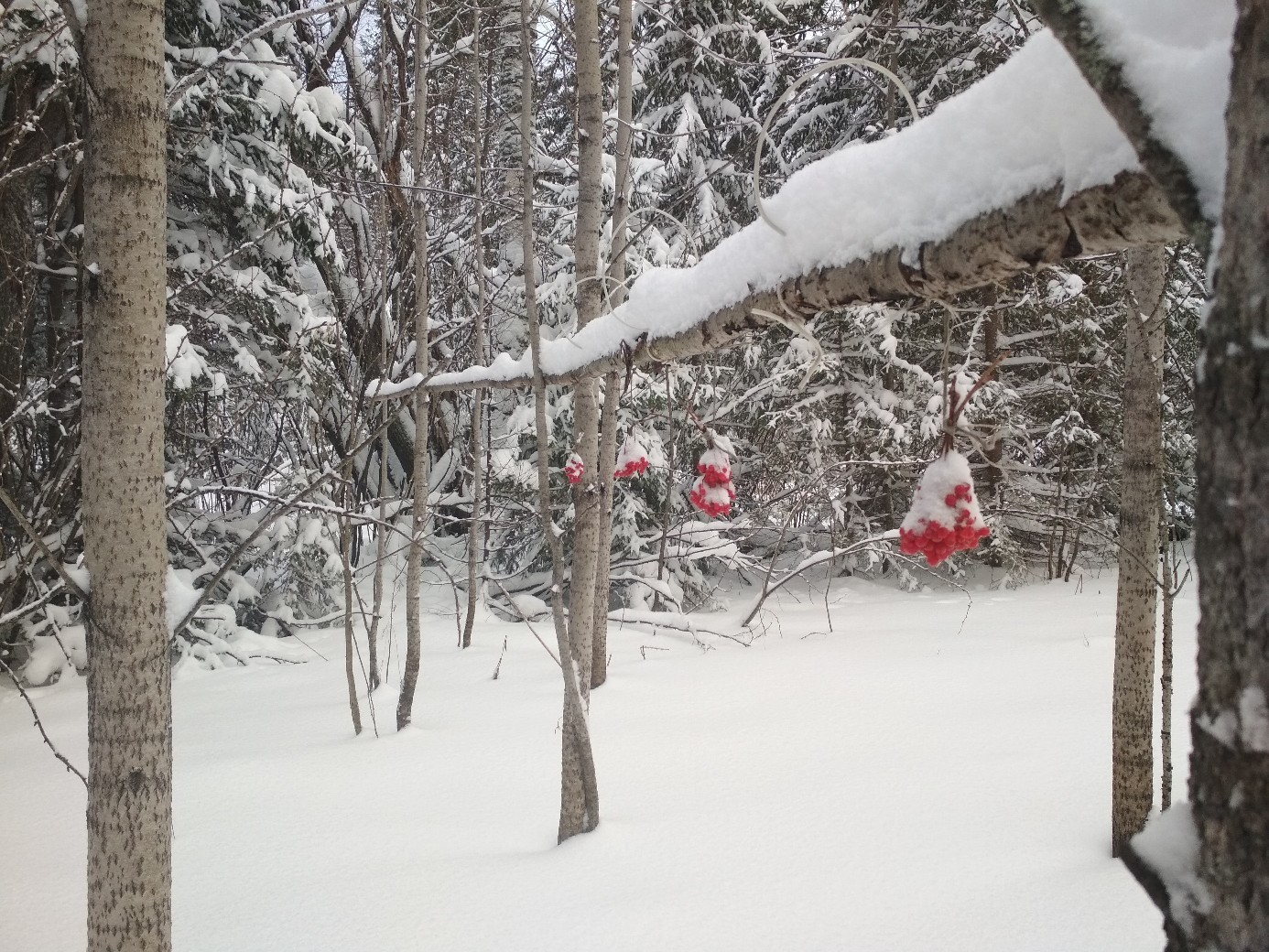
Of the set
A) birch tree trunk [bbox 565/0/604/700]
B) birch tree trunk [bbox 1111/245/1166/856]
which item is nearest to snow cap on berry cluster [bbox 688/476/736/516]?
birch tree trunk [bbox 565/0/604/700]

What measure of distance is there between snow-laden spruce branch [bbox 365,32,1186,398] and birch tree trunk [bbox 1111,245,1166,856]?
2105mm

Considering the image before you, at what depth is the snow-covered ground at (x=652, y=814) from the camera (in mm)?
2559

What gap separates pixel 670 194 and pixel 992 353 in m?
4.43

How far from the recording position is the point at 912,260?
1252mm

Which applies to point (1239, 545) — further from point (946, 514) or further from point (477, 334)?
point (477, 334)

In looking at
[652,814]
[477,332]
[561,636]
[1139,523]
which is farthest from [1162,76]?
[477,332]

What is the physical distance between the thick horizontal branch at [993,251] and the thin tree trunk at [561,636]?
54.5 inches

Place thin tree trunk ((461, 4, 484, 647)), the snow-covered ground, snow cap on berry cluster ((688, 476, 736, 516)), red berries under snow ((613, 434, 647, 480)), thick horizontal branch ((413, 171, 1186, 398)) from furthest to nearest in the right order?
thin tree trunk ((461, 4, 484, 647)) < red berries under snow ((613, 434, 647, 480)) < the snow-covered ground < snow cap on berry cluster ((688, 476, 736, 516)) < thick horizontal branch ((413, 171, 1186, 398))

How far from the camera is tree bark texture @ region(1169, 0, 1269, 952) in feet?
1.94

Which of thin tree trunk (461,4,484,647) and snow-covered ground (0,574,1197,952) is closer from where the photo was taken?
snow-covered ground (0,574,1197,952)

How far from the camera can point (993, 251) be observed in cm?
114

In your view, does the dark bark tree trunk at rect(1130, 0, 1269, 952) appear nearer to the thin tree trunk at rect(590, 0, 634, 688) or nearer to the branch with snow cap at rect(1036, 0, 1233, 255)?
the branch with snow cap at rect(1036, 0, 1233, 255)

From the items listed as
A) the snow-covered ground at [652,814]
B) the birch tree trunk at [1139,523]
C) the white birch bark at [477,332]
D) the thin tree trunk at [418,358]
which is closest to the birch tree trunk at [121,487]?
the snow-covered ground at [652,814]

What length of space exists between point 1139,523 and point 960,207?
2.48m
